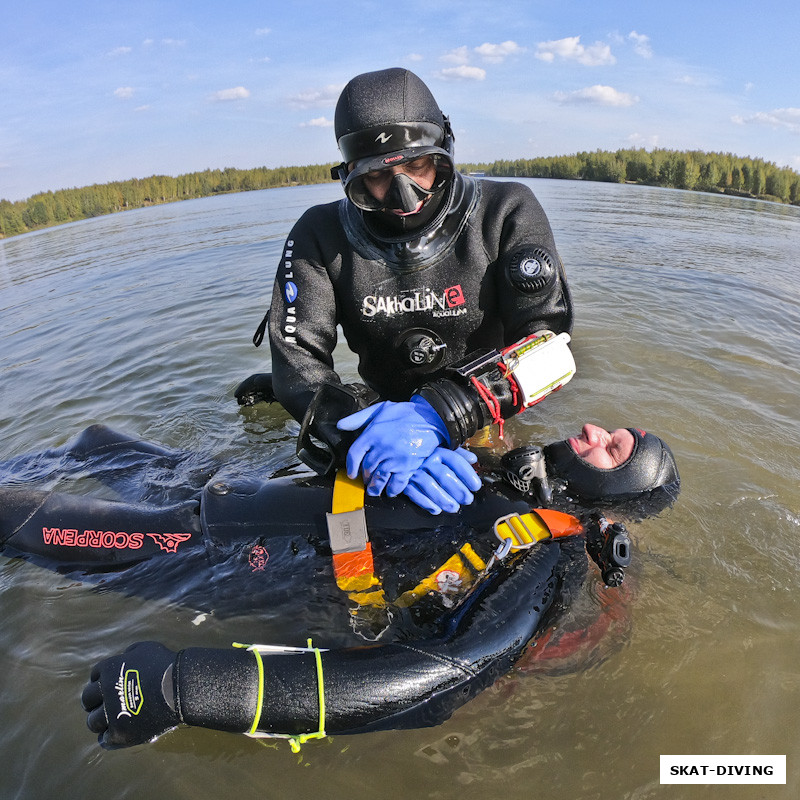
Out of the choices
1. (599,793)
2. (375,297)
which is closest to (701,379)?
(375,297)

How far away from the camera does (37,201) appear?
1315 inches

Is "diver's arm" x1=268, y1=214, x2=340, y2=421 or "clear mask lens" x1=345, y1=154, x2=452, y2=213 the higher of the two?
"clear mask lens" x1=345, y1=154, x2=452, y2=213

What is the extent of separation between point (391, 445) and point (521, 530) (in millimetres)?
550

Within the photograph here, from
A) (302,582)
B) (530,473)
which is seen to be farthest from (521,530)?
(302,582)

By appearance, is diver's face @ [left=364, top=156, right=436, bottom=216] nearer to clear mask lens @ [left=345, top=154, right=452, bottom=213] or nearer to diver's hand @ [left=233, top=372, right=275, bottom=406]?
clear mask lens @ [left=345, top=154, right=452, bottom=213]

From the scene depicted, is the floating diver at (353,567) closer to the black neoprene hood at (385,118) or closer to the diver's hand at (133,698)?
the diver's hand at (133,698)

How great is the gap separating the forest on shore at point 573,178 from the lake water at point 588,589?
21.2 meters

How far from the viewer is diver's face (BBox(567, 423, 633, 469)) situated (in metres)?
2.17

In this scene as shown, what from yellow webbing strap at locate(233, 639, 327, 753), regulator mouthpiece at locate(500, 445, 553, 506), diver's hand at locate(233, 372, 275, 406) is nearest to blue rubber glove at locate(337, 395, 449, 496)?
regulator mouthpiece at locate(500, 445, 553, 506)

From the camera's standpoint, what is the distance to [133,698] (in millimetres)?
1488

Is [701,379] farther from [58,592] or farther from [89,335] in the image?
[89,335]

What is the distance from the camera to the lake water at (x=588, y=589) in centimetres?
165

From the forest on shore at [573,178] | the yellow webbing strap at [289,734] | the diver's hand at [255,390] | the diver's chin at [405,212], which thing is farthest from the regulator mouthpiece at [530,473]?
the forest on shore at [573,178]

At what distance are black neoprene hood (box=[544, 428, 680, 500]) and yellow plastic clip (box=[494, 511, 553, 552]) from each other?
31 centimetres
